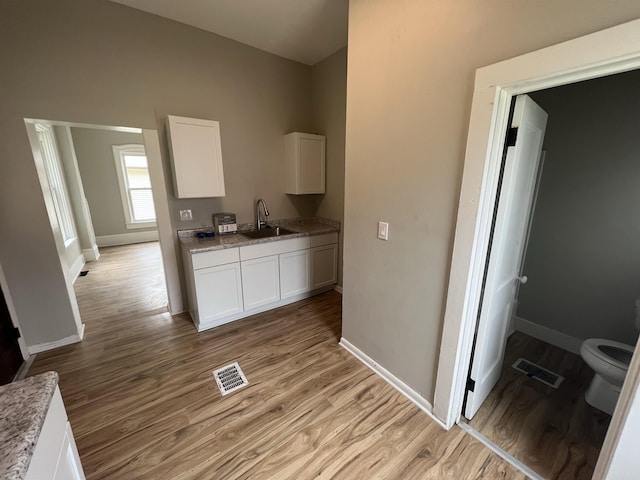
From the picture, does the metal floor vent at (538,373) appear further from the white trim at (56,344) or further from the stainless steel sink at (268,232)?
the white trim at (56,344)

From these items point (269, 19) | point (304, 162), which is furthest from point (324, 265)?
point (269, 19)

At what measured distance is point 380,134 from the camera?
5.70 feet

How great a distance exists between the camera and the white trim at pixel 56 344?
7.73ft

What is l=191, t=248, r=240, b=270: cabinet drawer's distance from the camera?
2475 mm

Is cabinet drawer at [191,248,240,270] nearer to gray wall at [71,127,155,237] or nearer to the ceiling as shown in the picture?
the ceiling

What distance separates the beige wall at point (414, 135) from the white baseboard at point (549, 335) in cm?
157

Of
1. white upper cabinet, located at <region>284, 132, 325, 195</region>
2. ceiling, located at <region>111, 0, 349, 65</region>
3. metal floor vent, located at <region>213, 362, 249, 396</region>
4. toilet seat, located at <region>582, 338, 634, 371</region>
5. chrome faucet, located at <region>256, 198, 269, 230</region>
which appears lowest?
metal floor vent, located at <region>213, 362, 249, 396</region>

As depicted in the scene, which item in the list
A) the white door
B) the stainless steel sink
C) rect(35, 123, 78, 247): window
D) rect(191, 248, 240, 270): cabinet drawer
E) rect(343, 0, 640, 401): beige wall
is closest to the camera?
rect(343, 0, 640, 401): beige wall

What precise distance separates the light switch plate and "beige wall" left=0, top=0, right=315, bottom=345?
2.00 m

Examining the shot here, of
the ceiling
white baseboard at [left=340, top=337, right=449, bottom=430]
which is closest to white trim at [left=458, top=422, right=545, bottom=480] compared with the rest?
white baseboard at [left=340, top=337, right=449, bottom=430]

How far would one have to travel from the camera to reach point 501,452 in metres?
1.52

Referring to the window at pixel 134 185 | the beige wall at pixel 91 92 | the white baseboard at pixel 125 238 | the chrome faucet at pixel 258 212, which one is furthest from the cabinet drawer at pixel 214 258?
the white baseboard at pixel 125 238

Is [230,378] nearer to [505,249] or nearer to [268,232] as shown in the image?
[268,232]

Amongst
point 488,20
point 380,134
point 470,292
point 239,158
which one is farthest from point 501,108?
point 239,158
